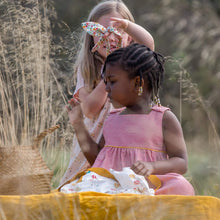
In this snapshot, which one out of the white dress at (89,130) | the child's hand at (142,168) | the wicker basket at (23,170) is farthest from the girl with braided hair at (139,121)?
the wicker basket at (23,170)

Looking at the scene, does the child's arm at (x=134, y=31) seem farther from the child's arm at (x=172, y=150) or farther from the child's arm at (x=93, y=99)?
the child's arm at (x=172, y=150)

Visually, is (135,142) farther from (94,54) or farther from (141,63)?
(94,54)

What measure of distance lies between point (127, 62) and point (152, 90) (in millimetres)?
196

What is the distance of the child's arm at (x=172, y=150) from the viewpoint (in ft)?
5.39

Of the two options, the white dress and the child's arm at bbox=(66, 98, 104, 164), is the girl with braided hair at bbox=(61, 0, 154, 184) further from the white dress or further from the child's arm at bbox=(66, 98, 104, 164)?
the child's arm at bbox=(66, 98, 104, 164)

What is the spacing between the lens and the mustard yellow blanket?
1210mm

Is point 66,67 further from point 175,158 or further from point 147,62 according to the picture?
point 175,158

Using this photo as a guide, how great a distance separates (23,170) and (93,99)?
0.90m

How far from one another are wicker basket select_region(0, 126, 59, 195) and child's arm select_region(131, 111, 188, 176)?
1.02 meters

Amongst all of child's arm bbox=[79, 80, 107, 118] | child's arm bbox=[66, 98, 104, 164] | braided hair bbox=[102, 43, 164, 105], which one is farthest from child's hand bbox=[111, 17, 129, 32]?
child's arm bbox=[66, 98, 104, 164]

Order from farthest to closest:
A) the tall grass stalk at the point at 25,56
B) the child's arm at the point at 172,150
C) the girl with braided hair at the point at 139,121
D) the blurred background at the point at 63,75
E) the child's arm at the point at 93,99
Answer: the tall grass stalk at the point at 25,56
the blurred background at the point at 63,75
the child's arm at the point at 93,99
the girl with braided hair at the point at 139,121
the child's arm at the point at 172,150

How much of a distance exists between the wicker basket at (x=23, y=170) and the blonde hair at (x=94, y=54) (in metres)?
0.50

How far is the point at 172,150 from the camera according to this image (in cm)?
175

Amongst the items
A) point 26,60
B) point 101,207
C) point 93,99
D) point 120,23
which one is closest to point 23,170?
point 26,60
